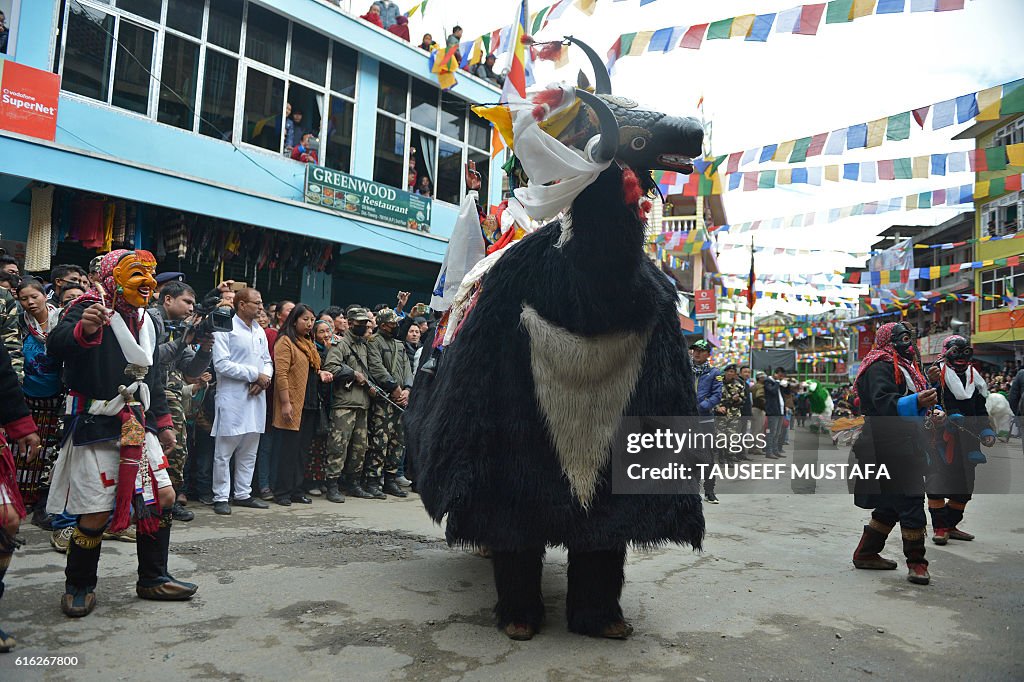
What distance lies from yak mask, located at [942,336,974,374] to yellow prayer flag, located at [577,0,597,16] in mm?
4080

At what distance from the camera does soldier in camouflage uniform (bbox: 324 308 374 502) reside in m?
6.23

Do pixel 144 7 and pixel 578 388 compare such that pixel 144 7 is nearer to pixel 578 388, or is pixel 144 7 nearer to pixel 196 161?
pixel 196 161

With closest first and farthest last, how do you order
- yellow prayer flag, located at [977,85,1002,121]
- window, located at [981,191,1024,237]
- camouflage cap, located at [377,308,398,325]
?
yellow prayer flag, located at [977,85,1002,121] < camouflage cap, located at [377,308,398,325] < window, located at [981,191,1024,237]

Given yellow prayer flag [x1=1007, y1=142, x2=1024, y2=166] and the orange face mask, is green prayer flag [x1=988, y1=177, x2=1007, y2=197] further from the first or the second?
the orange face mask

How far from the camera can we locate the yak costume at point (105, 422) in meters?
2.96

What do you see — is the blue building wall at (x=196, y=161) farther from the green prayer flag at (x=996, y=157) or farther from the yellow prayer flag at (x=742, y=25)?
the green prayer flag at (x=996, y=157)

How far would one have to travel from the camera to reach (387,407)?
673 cm

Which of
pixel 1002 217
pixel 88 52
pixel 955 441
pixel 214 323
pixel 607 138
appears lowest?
pixel 955 441

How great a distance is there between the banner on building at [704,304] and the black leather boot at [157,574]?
20608 mm

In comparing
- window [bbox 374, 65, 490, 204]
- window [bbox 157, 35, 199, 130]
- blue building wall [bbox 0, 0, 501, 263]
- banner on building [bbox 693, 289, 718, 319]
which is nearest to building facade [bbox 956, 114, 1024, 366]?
banner on building [bbox 693, 289, 718, 319]

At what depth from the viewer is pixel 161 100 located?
994cm

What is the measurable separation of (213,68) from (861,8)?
960 centimetres

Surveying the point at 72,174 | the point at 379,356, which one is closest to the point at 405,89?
the point at 72,174

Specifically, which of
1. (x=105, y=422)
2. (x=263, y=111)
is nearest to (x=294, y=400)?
(x=105, y=422)
